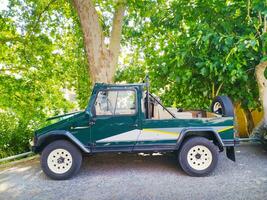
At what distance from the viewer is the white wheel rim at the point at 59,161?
18.1 feet

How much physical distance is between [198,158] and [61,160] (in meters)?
2.63

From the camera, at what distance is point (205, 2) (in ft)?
26.3

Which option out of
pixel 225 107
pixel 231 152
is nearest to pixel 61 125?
pixel 225 107

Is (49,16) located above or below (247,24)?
above

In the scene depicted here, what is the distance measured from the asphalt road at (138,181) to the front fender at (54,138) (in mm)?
627

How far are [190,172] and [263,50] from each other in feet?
11.6

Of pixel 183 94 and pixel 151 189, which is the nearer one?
pixel 151 189

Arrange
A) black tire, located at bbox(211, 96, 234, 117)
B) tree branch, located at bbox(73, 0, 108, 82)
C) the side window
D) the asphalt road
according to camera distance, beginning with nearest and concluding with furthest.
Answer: the asphalt road → the side window → black tire, located at bbox(211, 96, 234, 117) → tree branch, located at bbox(73, 0, 108, 82)

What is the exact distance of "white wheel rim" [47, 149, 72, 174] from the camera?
5.51 meters

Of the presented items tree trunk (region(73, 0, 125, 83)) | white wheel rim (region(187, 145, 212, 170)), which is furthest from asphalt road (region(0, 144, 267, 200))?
tree trunk (region(73, 0, 125, 83))

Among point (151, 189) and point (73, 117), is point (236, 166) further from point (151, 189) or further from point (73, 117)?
point (73, 117)

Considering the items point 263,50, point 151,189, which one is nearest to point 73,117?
point 151,189

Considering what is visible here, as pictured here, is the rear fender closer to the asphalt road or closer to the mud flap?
the mud flap

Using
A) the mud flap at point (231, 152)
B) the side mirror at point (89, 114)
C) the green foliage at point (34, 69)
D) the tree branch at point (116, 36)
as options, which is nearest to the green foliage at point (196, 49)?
the tree branch at point (116, 36)
